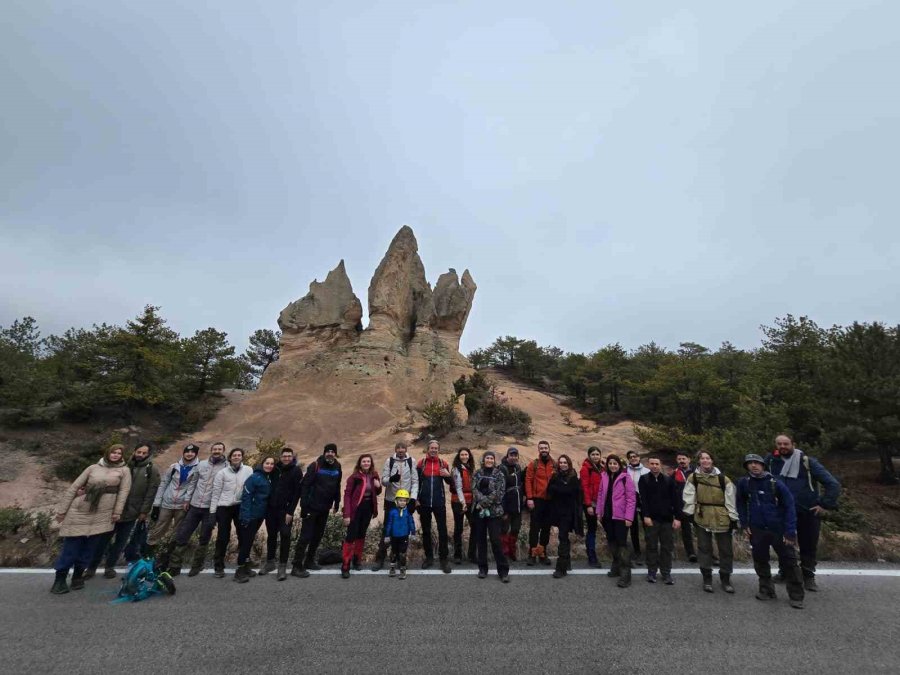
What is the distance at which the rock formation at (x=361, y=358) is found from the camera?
21.8m

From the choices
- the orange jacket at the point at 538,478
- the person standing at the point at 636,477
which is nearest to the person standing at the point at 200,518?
the orange jacket at the point at 538,478

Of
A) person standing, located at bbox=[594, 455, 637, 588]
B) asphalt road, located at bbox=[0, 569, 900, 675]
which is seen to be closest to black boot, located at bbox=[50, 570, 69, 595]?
asphalt road, located at bbox=[0, 569, 900, 675]

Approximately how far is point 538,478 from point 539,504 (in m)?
0.37

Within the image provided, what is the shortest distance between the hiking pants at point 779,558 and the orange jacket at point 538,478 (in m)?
2.50

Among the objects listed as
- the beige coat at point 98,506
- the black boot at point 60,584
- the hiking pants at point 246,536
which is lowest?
the black boot at point 60,584

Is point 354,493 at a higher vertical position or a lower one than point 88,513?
higher

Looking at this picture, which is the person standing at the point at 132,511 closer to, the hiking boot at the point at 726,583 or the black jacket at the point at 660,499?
the black jacket at the point at 660,499

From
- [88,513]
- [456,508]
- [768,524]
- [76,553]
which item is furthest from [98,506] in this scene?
[768,524]

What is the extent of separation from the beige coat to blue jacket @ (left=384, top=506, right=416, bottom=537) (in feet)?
11.5

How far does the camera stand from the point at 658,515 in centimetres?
523

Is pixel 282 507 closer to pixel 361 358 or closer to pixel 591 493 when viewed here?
pixel 591 493

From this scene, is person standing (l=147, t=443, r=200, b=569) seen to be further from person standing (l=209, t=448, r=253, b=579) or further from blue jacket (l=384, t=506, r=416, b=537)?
blue jacket (l=384, t=506, r=416, b=537)

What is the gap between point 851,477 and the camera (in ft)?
43.6

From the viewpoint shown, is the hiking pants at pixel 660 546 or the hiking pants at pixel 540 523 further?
the hiking pants at pixel 540 523
